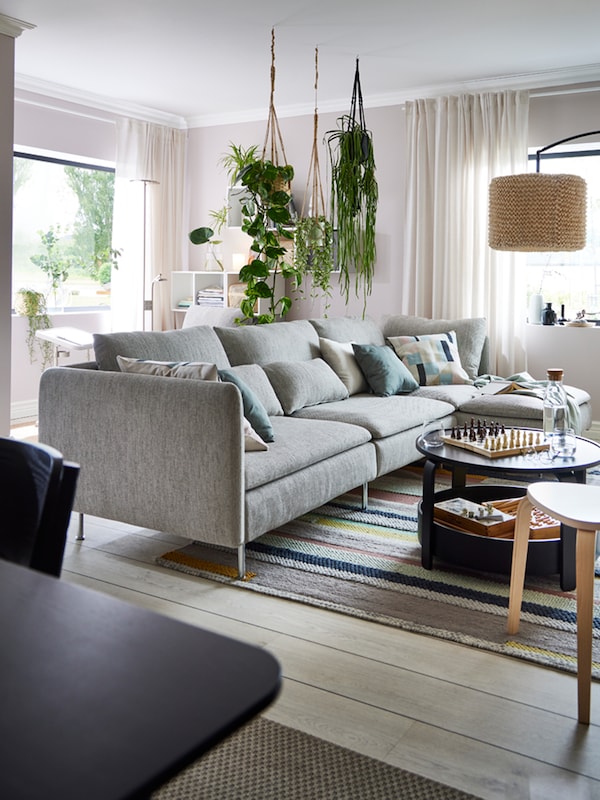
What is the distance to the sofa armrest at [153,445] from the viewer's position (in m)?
2.82

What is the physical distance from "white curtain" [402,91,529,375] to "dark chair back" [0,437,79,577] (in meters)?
5.07

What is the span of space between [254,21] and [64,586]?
433cm

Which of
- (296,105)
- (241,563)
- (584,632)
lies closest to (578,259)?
(296,105)

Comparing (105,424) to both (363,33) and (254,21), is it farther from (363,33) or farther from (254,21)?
(363,33)

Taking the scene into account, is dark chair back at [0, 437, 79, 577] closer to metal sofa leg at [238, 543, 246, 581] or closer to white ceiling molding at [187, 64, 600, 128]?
metal sofa leg at [238, 543, 246, 581]

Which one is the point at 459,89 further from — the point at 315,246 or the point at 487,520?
the point at 487,520

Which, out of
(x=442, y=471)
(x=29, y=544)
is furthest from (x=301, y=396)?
(x=29, y=544)

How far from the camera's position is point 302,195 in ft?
22.2

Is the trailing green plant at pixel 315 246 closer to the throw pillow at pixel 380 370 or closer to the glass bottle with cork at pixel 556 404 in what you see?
the throw pillow at pixel 380 370

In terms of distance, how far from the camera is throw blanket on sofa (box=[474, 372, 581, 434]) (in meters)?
4.75

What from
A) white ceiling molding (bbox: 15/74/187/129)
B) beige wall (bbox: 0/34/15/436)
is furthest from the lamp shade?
white ceiling molding (bbox: 15/74/187/129)

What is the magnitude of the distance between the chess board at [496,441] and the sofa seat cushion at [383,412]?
49 cm

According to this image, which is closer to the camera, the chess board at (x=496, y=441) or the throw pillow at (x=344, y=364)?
the chess board at (x=496, y=441)

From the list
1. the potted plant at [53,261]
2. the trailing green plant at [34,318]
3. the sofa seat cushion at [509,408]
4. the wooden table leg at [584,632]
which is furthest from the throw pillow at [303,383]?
the potted plant at [53,261]
